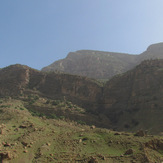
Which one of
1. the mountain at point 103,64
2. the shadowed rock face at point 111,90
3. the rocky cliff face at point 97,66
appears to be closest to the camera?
the shadowed rock face at point 111,90

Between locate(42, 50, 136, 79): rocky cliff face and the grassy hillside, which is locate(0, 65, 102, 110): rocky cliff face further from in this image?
locate(42, 50, 136, 79): rocky cliff face

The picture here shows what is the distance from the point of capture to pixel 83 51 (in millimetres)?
130875

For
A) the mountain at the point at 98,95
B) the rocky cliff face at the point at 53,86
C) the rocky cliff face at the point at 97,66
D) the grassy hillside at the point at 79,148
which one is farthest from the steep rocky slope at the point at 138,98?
the rocky cliff face at the point at 97,66

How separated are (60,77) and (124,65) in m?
54.3

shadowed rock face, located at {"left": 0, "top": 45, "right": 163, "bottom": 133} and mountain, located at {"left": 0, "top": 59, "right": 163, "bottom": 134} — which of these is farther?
shadowed rock face, located at {"left": 0, "top": 45, "right": 163, "bottom": 133}

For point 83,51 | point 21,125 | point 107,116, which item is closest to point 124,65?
point 83,51

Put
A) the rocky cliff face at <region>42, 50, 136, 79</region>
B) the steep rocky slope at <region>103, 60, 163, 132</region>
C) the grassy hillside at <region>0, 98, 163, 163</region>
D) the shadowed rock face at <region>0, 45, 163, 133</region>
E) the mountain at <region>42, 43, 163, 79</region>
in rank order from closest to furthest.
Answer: the grassy hillside at <region>0, 98, 163, 163</region> → the steep rocky slope at <region>103, 60, 163, 132</region> → the shadowed rock face at <region>0, 45, 163, 133</region> → the rocky cliff face at <region>42, 50, 136, 79</region> → the mountain at <region>42, 43, 163, 79</region>

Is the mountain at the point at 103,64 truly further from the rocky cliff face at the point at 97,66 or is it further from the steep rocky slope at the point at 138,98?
the steep rocky slope at the point at 138,98

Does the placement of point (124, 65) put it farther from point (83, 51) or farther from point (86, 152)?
point (86, 152)

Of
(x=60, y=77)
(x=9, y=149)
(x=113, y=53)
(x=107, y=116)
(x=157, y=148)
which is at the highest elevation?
(x=113, y=53)

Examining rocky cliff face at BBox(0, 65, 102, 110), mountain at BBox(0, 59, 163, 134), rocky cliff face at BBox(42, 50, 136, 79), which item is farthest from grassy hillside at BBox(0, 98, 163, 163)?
rocky cliff face at BBox(42, 50, 136, 79)

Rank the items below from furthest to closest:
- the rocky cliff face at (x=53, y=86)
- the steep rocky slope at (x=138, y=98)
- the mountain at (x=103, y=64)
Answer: the mountain at (x=103, y=64), the rocky cliff face at (x=53, y=86), the steep rocky slope at (x=138, y=98)

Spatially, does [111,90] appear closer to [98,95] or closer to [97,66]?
[98,95]

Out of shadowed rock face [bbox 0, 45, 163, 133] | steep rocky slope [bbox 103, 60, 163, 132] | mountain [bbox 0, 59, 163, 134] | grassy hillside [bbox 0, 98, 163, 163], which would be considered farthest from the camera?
shadowed rock face [bbox 0, 45, 163, 133]
